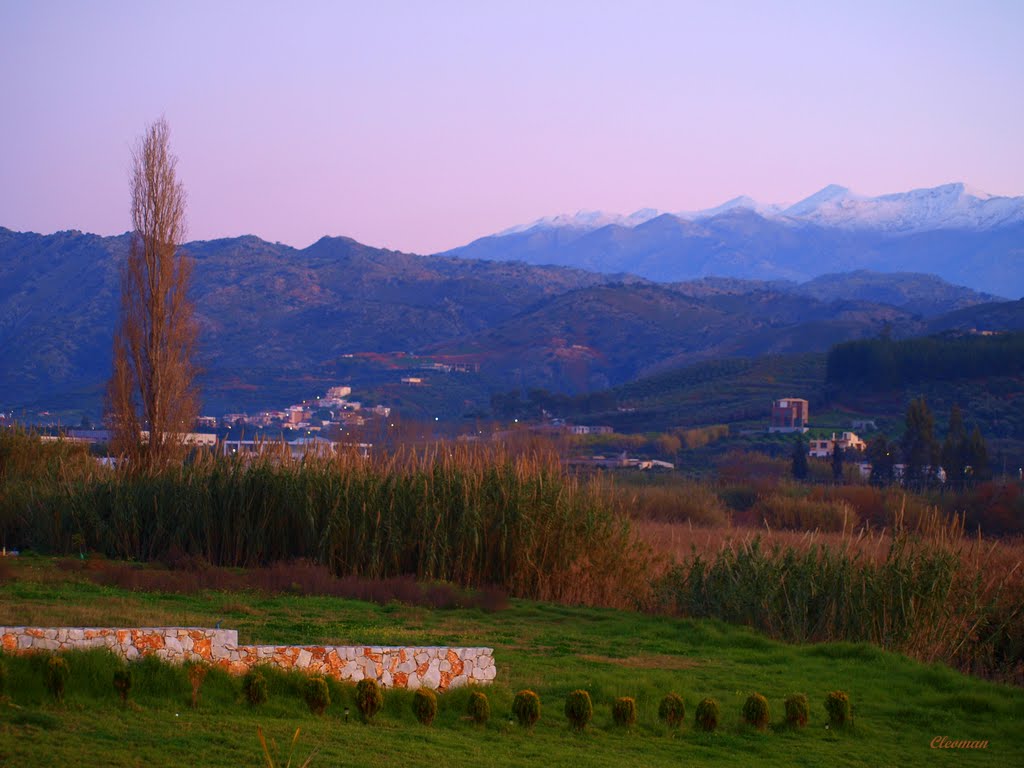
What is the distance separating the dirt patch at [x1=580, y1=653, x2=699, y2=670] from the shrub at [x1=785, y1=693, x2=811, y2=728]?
190cm

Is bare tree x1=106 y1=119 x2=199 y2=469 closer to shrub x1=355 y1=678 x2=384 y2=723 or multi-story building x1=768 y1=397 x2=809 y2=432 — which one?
shrub x1=355 y1=678 x2=384 y2=723

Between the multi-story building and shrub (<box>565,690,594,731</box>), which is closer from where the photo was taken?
shrub (<box>565,690,594,731</box>)

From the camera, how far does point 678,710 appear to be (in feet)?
26.9

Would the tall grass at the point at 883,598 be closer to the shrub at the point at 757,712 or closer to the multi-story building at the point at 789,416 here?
the shrub at the point at 757,712

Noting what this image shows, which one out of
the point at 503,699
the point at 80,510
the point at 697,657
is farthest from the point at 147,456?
the point at 503,699

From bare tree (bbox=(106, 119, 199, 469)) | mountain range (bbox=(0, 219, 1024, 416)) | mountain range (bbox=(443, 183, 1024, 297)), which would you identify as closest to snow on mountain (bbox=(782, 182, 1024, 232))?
mountain range (bbox=(443, 183, 1024, 297))

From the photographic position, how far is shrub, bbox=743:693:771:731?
8.22 m

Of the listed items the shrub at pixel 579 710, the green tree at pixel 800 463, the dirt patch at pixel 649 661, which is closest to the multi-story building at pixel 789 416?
the green tree at pixel 800 463

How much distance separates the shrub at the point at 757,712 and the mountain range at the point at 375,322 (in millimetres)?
53336

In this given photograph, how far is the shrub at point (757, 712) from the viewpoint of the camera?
8219 mm

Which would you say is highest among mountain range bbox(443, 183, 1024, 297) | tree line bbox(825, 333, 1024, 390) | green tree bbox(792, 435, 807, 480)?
mountain range bbox(443, 183, 1024, 297)

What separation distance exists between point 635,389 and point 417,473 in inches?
1923

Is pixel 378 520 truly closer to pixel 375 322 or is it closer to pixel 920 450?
pixel 920 450

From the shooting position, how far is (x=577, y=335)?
78938 millimetres
